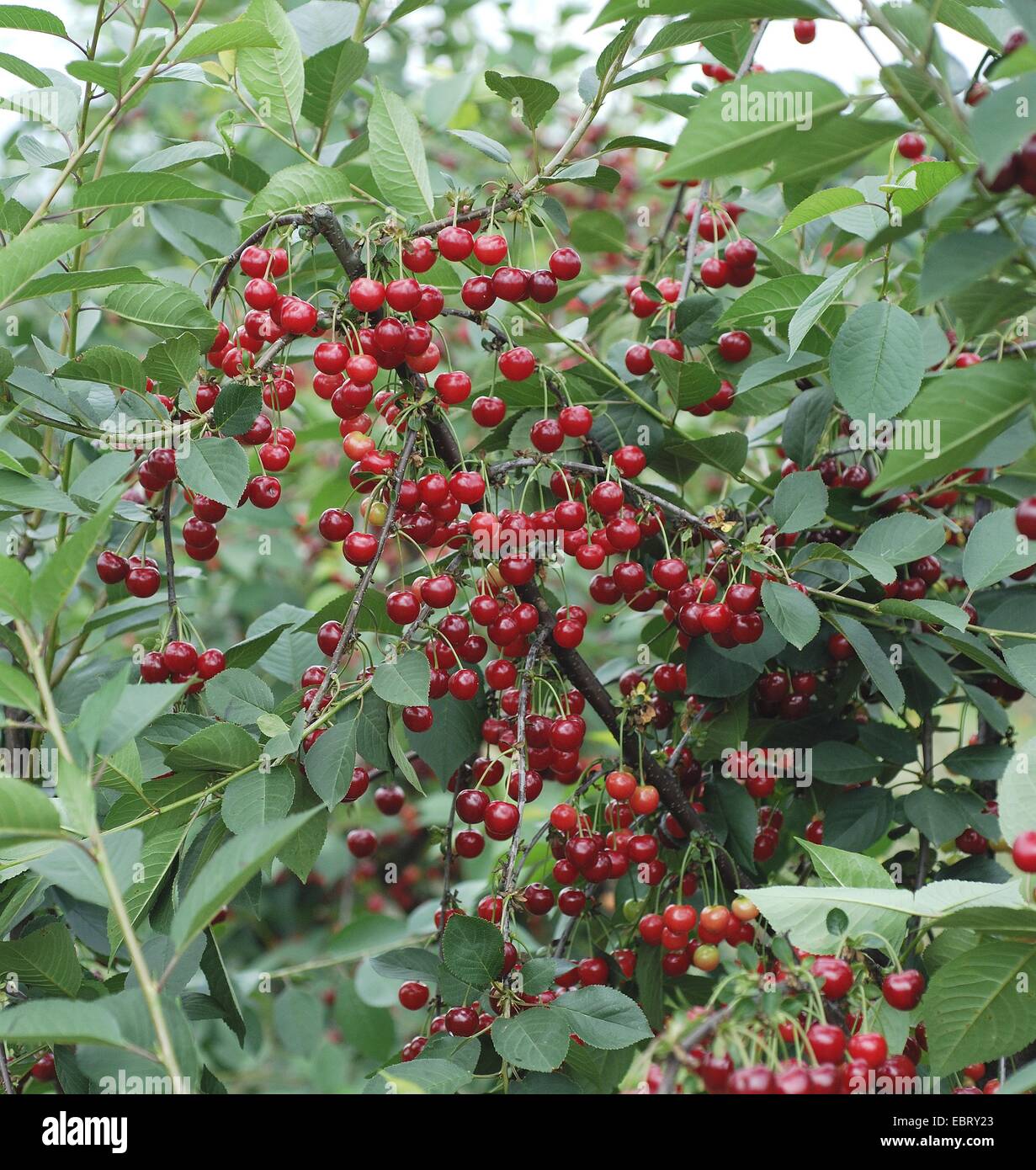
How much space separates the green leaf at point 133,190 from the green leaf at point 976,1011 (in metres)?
1.23

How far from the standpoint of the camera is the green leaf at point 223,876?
0.84 m

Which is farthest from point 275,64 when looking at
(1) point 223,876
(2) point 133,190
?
(1) point 223,876

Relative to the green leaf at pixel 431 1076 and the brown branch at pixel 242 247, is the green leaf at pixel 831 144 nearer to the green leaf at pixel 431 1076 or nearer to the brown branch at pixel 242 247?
the brown branch at pixel 242 247

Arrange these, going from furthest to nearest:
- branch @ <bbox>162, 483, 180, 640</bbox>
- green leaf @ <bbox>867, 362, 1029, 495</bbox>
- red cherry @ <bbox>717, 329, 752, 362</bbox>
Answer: red cherry @ <bbox>717, 329, 752, 362</bbox>
branch @ <bbox>162, 483, 180, 640</bbox>
green leaf @ <bbox>867, 362, 1029, 495</bbox>

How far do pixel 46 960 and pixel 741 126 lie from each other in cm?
115

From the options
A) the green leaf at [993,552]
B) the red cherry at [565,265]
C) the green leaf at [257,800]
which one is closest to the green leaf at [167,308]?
the red cherry at [565,265]

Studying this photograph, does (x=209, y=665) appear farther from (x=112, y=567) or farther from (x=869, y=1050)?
(x=869, y=1050)

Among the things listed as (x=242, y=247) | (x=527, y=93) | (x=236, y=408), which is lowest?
(x=236, y=408)

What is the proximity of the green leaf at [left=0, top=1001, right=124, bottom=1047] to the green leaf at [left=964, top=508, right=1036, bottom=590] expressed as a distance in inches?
45.8

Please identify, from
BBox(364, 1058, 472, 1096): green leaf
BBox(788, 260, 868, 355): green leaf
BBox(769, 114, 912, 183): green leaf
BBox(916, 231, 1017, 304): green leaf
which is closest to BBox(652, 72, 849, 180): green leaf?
BBox(769, 114, 912, 183): green leaf

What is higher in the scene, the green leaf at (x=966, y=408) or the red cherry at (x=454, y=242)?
the red cherry at (x=454, y=242)

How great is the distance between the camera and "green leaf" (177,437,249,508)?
1293mm

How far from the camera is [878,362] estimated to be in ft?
4.24

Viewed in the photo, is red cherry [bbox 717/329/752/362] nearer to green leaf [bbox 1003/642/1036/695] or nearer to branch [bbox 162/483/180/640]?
green leaf [bbox 1003/642/1036/695]
